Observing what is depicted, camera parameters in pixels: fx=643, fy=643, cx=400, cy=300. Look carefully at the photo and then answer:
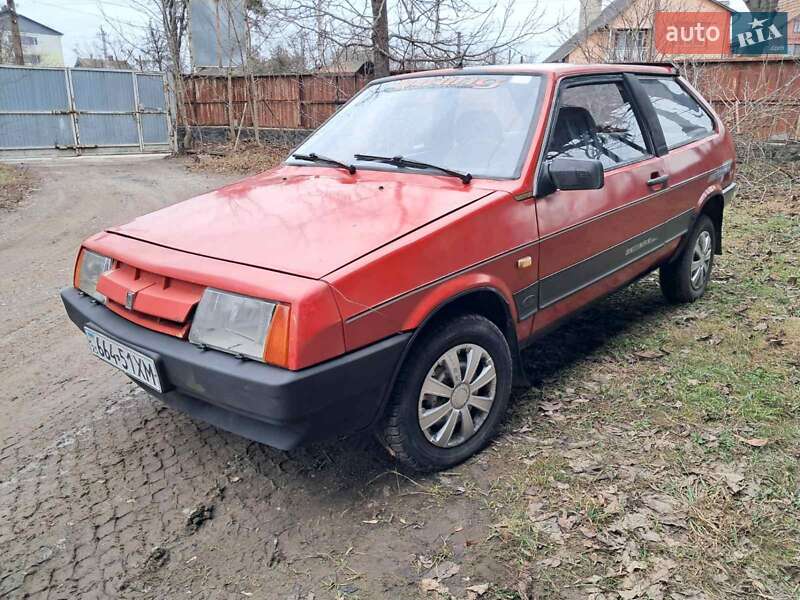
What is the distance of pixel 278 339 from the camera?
2.21 meters

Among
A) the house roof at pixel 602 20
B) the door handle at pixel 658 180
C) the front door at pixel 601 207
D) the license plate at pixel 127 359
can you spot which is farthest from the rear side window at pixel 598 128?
the house roof at pixel 602 20

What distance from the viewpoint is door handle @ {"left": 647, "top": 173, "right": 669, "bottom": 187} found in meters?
3.94

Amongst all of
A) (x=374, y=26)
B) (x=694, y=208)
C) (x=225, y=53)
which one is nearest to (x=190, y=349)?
(x=694, y=208)

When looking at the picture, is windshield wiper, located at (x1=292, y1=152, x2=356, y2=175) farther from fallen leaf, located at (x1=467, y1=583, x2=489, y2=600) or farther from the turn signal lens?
fallen leaf, located at (x1=467, y1=583, x2=489, y2=600)

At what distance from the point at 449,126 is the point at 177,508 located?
2260 mm

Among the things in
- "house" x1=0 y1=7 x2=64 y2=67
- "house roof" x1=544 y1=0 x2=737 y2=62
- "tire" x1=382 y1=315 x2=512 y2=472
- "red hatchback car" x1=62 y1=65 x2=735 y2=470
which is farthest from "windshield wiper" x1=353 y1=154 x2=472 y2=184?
"house" x1=0 y1=7 x2=64 y2=67

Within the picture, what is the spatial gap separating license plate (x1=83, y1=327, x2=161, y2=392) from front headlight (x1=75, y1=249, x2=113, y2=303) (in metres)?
0.20

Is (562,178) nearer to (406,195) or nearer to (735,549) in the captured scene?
(406,195)

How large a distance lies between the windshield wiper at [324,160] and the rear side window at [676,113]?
2184mm

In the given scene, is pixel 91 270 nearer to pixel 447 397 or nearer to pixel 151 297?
pixel 151 297

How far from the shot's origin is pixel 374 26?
12.5 meters

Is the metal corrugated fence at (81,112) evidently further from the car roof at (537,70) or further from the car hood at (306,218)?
the car hood at (306,218)

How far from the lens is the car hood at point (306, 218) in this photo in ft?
8.09

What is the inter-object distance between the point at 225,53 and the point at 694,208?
16.4m
